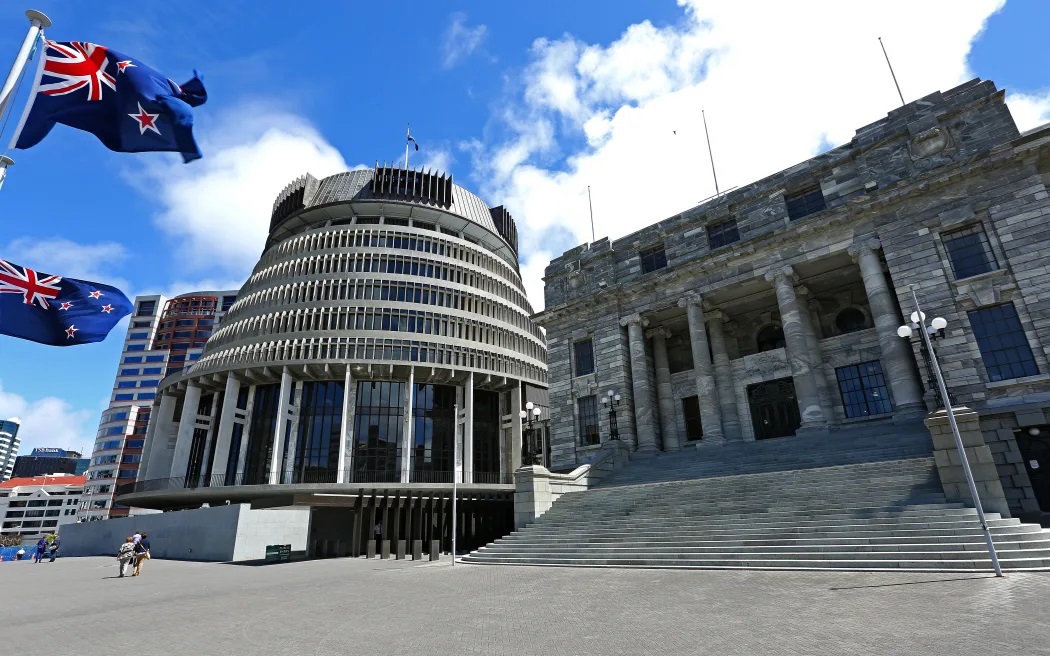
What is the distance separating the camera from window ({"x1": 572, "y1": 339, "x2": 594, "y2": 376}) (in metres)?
37.4

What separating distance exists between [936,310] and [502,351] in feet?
129

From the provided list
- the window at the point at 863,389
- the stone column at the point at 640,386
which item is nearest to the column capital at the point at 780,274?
the window at the point at 863,389

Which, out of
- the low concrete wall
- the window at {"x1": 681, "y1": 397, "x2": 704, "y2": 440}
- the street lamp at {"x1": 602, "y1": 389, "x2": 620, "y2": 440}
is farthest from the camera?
the window at {"x1": 681, "y1": 397, "x2": 704, "y2": 440}

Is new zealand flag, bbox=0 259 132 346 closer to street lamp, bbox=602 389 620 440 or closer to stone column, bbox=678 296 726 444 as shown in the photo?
street lamp, bbox=602 389 620 440

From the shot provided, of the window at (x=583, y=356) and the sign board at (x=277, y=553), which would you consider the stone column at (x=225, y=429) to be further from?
the window at (x=583, y=356)

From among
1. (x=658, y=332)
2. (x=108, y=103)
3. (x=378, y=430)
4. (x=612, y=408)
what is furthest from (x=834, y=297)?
(x=378, y=430)

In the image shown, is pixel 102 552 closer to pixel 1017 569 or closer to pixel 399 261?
pixel 399 261

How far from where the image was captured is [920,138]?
89.1 ft

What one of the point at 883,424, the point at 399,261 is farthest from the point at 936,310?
the point at 399,261

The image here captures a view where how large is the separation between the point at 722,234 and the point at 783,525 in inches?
894

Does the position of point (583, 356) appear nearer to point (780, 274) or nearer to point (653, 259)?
point (653, 259)

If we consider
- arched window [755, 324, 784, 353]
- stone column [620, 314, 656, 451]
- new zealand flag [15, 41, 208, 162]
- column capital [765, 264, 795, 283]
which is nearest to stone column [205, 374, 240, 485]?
stone column [620, 314, 656, 451]

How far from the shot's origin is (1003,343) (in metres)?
22.9

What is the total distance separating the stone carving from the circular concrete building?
3724cm
